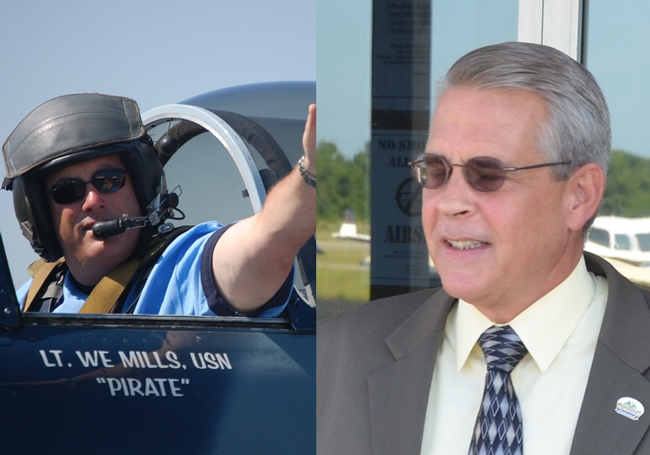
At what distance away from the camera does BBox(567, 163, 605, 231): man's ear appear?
111cm

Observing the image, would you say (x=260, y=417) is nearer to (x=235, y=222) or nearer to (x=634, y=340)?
(x=235, y=222)

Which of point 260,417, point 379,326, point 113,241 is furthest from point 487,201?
point 113,241

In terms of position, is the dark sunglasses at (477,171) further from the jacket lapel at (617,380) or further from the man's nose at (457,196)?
the jacket lapel at (617,380)

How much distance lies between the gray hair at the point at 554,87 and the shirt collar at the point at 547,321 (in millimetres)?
196

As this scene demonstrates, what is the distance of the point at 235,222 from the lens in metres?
2.28

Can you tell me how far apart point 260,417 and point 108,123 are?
3.41 ft

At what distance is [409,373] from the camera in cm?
120

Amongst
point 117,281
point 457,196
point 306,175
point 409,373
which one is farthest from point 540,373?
point 117,281

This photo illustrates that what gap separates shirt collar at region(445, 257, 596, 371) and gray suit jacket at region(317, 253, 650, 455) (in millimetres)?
44

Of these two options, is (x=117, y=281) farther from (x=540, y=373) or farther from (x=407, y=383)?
(x=540, y=373)

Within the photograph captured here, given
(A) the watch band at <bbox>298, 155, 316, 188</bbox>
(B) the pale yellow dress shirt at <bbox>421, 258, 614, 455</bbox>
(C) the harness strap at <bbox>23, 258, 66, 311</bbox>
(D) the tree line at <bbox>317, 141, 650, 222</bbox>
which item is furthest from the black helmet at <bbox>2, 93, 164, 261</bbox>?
(B) the pale yellow dress shirt at <bbox>421, 258, 614, 455</bbox>

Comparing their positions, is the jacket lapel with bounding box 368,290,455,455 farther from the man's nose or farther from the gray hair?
the gray hair

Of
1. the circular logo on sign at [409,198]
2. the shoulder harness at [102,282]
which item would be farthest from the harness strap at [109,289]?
the circular logo on sign at [409,198]

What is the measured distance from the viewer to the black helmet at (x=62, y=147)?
2203mm
